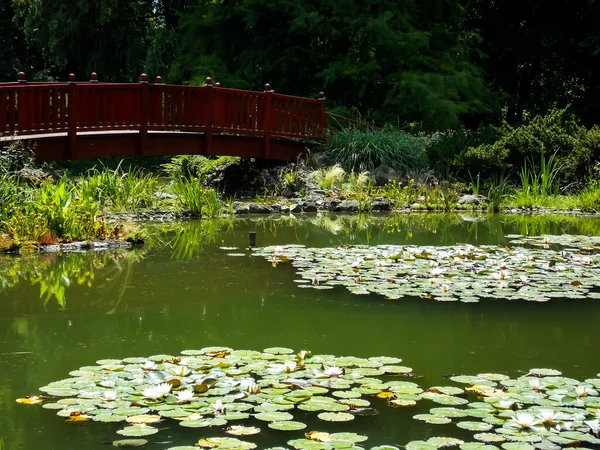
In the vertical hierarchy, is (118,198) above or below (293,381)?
above

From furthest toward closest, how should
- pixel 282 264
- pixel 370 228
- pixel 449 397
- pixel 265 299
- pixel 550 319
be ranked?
1. pixel 370 228
2. pixel 282 264
3. pixel 265 299
4. pixel 550 319
5. pixel 449 397

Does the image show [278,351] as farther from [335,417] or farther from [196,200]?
[196,200]

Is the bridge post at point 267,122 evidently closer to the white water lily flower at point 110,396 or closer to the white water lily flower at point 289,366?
the white water lily flower at point 289,366

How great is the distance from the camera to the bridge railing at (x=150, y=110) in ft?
43.1

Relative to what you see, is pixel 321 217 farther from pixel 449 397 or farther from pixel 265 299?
pixel 449 397

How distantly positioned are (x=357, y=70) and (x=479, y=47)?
4982 millimetres

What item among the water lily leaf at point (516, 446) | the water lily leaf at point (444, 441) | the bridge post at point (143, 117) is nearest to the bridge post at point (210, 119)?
the bridge post at point (143, 117)

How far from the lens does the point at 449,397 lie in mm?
4184

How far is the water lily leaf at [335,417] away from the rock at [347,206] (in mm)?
10120

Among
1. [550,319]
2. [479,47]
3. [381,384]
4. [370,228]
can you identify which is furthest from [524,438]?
[479,47]

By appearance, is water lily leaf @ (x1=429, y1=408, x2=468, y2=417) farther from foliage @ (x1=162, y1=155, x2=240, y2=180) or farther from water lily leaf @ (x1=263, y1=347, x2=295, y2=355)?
foliage @ (x1=162, y1=155, x2=240, y2=180)

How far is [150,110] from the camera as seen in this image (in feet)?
49.3

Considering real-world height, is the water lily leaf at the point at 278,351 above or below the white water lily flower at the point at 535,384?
above

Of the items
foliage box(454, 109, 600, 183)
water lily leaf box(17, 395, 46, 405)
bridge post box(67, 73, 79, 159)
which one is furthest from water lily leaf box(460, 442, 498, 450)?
foliage box(454, 109, 600, 183)
